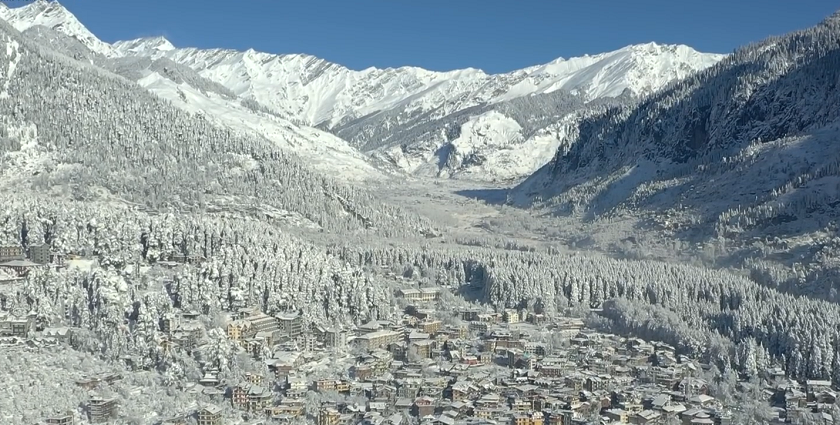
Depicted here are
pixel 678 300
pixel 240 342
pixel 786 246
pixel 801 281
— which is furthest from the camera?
pixel 786 246

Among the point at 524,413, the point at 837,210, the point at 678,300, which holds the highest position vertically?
the point at 837,210

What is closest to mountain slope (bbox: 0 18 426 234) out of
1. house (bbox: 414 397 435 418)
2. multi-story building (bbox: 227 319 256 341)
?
multi-story building (bbox: 227 319 256 341)

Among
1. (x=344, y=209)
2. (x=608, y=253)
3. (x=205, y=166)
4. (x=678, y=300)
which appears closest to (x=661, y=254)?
(x=608, y=253)

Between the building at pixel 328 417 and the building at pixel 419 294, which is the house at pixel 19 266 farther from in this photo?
the building at pixel 328 417

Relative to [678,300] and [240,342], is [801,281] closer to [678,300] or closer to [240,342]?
[678,300]

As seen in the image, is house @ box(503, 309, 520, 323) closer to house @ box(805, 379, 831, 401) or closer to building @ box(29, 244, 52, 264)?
house @ box(805, 379, 831, 401)

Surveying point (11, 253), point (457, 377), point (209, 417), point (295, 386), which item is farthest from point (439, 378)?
point (11, 253)

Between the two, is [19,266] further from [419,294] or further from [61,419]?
[419,294]

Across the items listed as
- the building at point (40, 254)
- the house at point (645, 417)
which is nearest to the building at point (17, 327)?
the building at point (40, 254)
